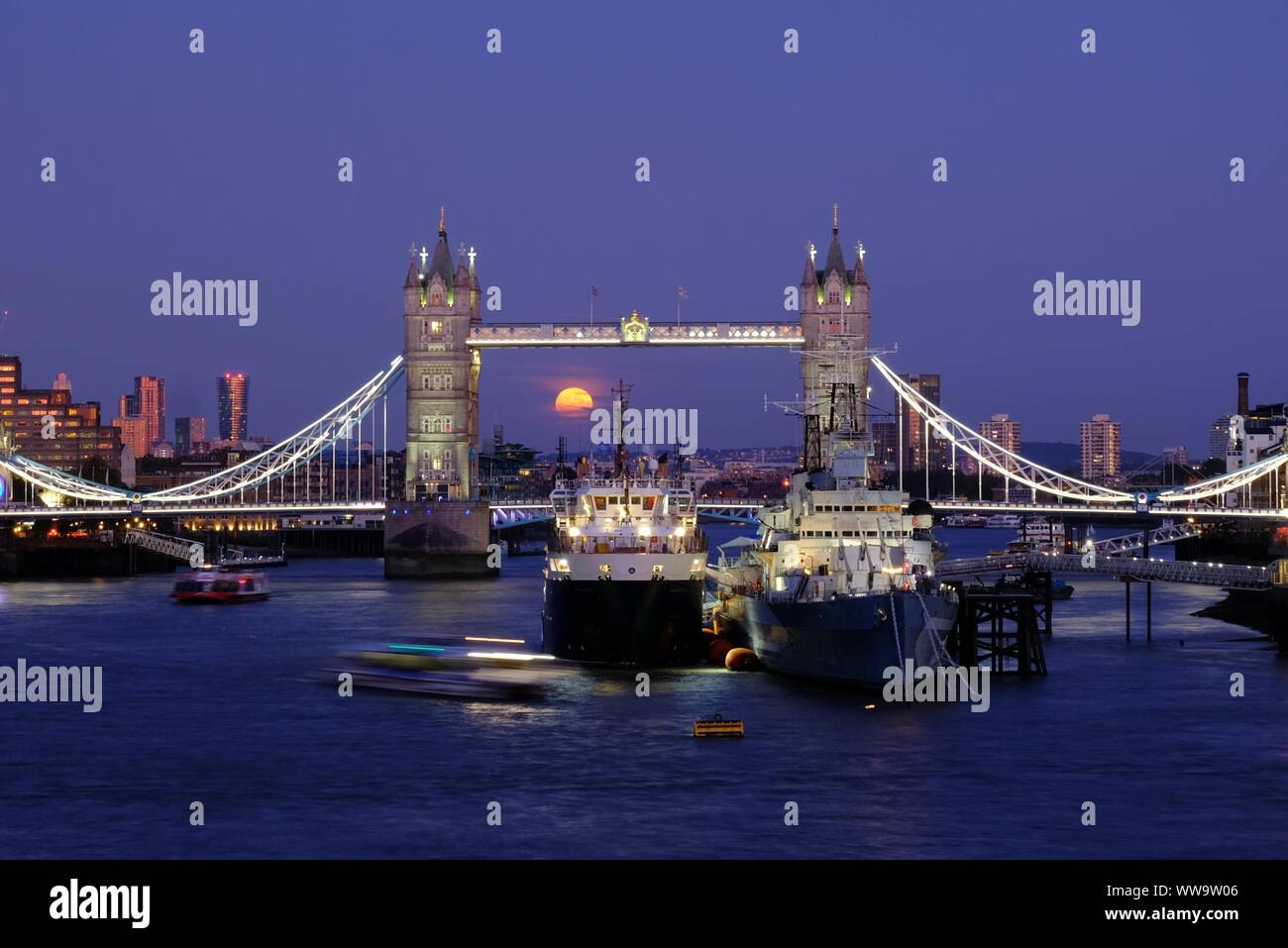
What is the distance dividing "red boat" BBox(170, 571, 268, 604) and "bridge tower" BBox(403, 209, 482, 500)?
75.6 feet

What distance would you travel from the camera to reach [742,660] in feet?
156

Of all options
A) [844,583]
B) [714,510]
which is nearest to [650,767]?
[844,583]

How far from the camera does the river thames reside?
28.2 metres

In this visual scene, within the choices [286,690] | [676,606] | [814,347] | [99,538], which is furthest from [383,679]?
[99,538]

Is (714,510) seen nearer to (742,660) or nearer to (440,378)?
(440,378)

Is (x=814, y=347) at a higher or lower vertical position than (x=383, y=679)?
higher

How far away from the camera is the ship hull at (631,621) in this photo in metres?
47.2

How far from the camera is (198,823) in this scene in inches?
1156

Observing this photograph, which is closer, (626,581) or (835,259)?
(626,581)

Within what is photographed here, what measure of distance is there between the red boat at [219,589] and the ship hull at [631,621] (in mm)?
32387

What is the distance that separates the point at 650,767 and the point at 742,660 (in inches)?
542

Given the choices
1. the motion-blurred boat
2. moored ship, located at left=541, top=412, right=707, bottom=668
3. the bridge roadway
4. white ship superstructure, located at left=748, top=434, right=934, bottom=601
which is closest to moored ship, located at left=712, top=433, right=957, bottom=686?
white ship superstructure, located at left=748, top=434, right=934, bottom=601
